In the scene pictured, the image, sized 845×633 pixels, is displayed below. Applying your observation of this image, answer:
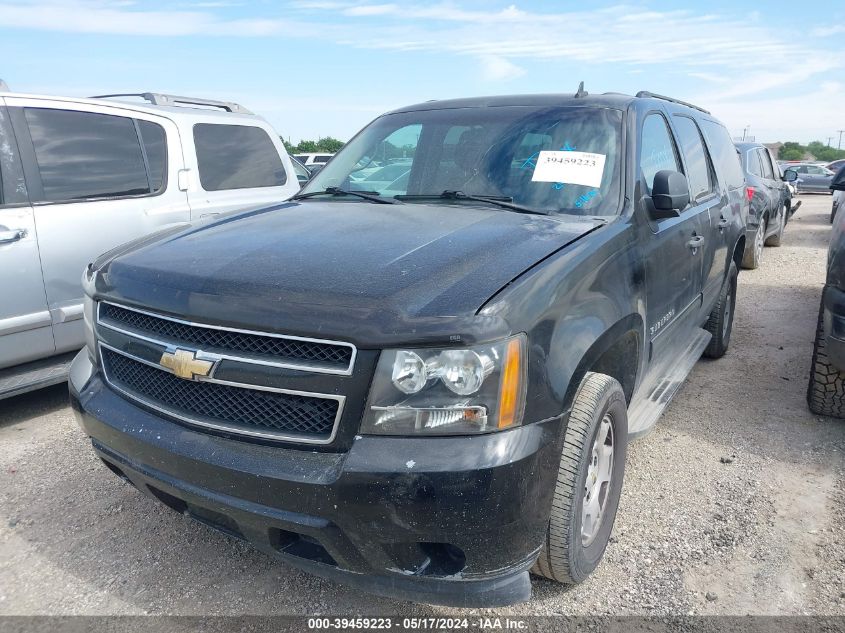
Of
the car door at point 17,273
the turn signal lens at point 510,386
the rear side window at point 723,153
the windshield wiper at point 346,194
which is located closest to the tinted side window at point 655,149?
the rear side window at point 723,153

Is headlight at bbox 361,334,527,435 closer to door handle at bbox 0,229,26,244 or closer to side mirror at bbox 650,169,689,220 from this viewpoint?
side mirror at bbox 650,169,689,220

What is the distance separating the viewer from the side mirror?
2.98 m

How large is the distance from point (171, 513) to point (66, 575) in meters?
0.50

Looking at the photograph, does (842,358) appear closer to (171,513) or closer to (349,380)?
(349,380)

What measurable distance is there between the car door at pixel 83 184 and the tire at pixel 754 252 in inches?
294

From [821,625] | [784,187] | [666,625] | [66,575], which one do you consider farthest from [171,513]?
[784,187]

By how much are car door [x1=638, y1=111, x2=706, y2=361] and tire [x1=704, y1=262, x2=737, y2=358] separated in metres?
1.01

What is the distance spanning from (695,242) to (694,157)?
2.54 feet

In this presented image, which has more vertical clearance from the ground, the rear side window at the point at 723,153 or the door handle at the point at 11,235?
the rear side window at the point at 723,153

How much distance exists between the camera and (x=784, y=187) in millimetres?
11117

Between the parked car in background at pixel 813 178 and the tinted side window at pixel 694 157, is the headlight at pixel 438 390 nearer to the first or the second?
the tinted side window at pixel 694 157

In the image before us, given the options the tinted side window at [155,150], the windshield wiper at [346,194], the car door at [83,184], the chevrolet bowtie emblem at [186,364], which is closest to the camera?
the chevrolet bowtie emblem at [186,364]

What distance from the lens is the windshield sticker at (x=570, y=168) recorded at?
9.63 ft

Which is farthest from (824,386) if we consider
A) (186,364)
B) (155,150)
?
(155,150)
